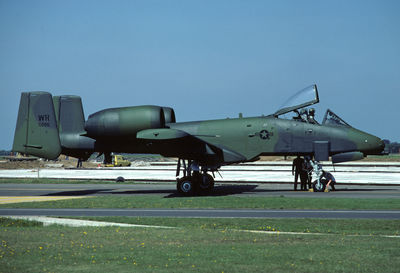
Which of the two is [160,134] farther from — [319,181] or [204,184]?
[319,181]

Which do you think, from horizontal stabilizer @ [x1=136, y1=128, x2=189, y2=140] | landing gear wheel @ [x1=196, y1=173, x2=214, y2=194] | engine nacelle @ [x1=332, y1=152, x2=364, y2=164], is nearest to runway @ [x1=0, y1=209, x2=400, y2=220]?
horizontal stabilizer @ [x1=136, y1=128, x2=189, y2=140]

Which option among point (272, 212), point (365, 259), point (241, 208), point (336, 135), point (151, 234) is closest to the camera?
point (365, 259)

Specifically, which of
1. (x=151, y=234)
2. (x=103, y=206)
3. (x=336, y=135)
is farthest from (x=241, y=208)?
(x=336, y=135)

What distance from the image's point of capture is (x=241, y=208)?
18.1m

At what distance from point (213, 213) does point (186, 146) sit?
7549 mm

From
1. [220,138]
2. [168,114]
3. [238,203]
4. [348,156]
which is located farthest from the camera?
[168,114]

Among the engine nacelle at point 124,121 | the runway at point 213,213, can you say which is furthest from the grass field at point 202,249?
the engine nacelle at point 124,121

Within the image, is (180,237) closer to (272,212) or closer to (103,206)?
(272,212)

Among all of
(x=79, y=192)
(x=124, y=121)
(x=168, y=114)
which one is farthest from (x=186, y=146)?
(x=79, y=192)

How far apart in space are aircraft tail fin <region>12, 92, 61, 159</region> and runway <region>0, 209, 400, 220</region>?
801cm

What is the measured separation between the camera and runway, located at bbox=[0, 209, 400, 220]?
15633 mm

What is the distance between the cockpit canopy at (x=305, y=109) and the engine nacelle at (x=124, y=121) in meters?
5.80

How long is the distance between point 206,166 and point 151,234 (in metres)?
12.7

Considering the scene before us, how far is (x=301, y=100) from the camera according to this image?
24.4 m
